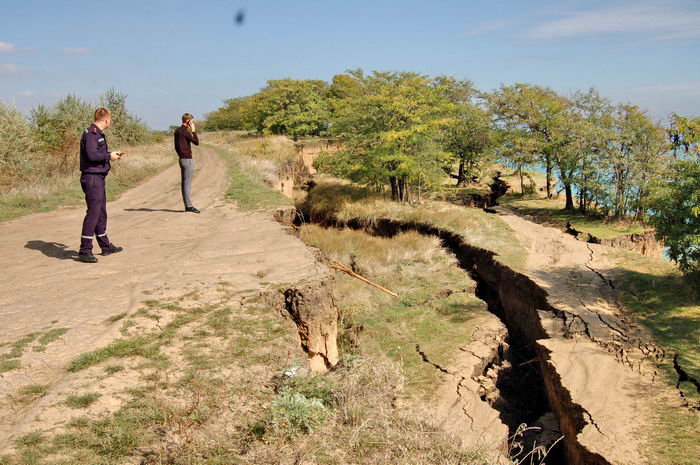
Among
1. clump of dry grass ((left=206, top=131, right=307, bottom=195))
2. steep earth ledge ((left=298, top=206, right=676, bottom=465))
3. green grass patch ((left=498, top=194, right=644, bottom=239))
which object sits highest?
clump of dry grass ((left=206, top=131, right=307, bottom=195))

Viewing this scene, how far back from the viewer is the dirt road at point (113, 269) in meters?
4.51

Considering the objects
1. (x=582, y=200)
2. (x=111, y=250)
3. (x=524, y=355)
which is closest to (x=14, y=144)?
(x=111, y=250)

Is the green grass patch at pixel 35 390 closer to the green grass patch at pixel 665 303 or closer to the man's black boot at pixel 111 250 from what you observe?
the man's black boot at pixel 111 250

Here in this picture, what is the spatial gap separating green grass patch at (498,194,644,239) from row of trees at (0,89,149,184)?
1715 centimetres

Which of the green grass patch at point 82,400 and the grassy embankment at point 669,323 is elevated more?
the green grass patch at point 82,400

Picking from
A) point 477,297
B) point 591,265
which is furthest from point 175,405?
point 591,265

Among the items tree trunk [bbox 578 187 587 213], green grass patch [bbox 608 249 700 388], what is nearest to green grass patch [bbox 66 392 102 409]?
green grass patch [bbox 608 249 700 388]

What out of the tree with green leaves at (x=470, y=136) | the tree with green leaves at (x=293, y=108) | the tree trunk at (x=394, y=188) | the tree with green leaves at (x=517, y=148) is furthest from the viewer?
the tree with green leaves at (x=293, y=108)

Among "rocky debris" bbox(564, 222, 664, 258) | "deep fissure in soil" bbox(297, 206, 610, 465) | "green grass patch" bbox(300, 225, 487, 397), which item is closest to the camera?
"deep fissure in soil" bbox(297, 206, 610, 465)

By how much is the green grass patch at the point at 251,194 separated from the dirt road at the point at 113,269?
660mm

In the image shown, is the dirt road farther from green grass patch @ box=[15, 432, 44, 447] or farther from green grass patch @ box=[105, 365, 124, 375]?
green grass patch @ box=[105, 365, 124, 375]

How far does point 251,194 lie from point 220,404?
9.58m

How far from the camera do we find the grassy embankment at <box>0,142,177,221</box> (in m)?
10.8

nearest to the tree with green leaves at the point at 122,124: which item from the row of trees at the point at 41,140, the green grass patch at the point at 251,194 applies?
the row of trees at the point at 41,140
